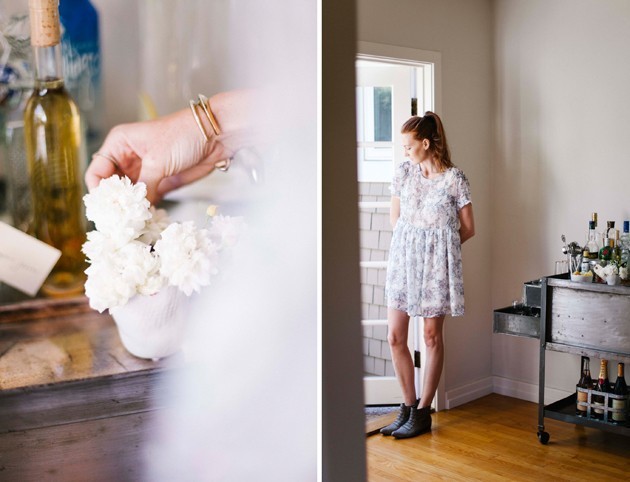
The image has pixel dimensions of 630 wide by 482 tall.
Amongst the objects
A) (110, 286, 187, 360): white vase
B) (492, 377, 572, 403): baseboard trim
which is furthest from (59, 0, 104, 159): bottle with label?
(492, 377, 572, 403): baseboard trim

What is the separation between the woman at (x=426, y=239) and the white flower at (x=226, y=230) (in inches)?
87.7

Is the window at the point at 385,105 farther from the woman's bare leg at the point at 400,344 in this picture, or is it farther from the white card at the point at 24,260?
the white card at the point at 24,260

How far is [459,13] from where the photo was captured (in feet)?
14.1

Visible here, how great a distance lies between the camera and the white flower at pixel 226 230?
165 centimetres

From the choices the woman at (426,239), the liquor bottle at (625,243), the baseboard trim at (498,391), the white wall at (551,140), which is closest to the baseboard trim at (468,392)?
the baseboard trim at (498,391)

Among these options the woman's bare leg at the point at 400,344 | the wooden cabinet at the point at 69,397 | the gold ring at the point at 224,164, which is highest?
the gold ring at the point at 224,164

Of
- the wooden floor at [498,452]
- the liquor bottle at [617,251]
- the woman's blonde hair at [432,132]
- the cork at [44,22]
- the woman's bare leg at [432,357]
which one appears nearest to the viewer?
the cork at [44,22]

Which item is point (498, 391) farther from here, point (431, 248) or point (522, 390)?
point (431, 248)

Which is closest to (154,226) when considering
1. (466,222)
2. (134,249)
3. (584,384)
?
(134,249)

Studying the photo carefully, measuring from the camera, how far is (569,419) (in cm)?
373

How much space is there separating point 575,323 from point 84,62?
290 cm

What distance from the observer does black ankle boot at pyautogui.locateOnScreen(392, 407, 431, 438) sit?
3.88 m

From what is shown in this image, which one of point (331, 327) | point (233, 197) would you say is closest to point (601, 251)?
point (331, 327)

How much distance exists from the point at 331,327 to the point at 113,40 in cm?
83
